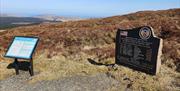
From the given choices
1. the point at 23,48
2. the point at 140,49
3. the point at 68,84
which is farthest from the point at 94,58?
the point at 68,84

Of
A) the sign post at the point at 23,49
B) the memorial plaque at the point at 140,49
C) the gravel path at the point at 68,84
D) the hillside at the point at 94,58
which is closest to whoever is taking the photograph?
the gravel path at the point at 68,84

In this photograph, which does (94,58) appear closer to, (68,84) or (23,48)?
(23,48)

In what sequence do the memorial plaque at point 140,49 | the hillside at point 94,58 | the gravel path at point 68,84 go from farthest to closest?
the memorial plaque at point 140,49
the hillside at point 94,58
the gravel path at point 68,84

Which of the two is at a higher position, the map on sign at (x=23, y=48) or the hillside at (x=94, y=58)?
the map on sign at (x=23, y=48)

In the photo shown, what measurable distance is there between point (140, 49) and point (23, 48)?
224 inches

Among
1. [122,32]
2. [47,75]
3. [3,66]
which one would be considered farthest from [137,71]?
[3,66]

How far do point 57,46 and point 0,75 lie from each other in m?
7.62

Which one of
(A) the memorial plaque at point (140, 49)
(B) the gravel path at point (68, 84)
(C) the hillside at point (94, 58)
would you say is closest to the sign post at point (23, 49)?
(C) the hillside at point (94, 58)

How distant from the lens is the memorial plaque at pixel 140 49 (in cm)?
1412

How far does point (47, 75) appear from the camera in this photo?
47.7 feet

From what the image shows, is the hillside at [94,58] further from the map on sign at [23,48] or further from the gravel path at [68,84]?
the map on sign at [23,48]

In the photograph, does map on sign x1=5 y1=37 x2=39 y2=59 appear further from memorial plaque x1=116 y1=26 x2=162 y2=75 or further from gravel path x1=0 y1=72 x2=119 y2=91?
memorial plaque x1=116 y1=26 x2=162 y2=75

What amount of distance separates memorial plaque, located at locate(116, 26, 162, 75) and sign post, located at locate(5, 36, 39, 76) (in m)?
4.44

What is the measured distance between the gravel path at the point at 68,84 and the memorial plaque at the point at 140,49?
1.92 m
